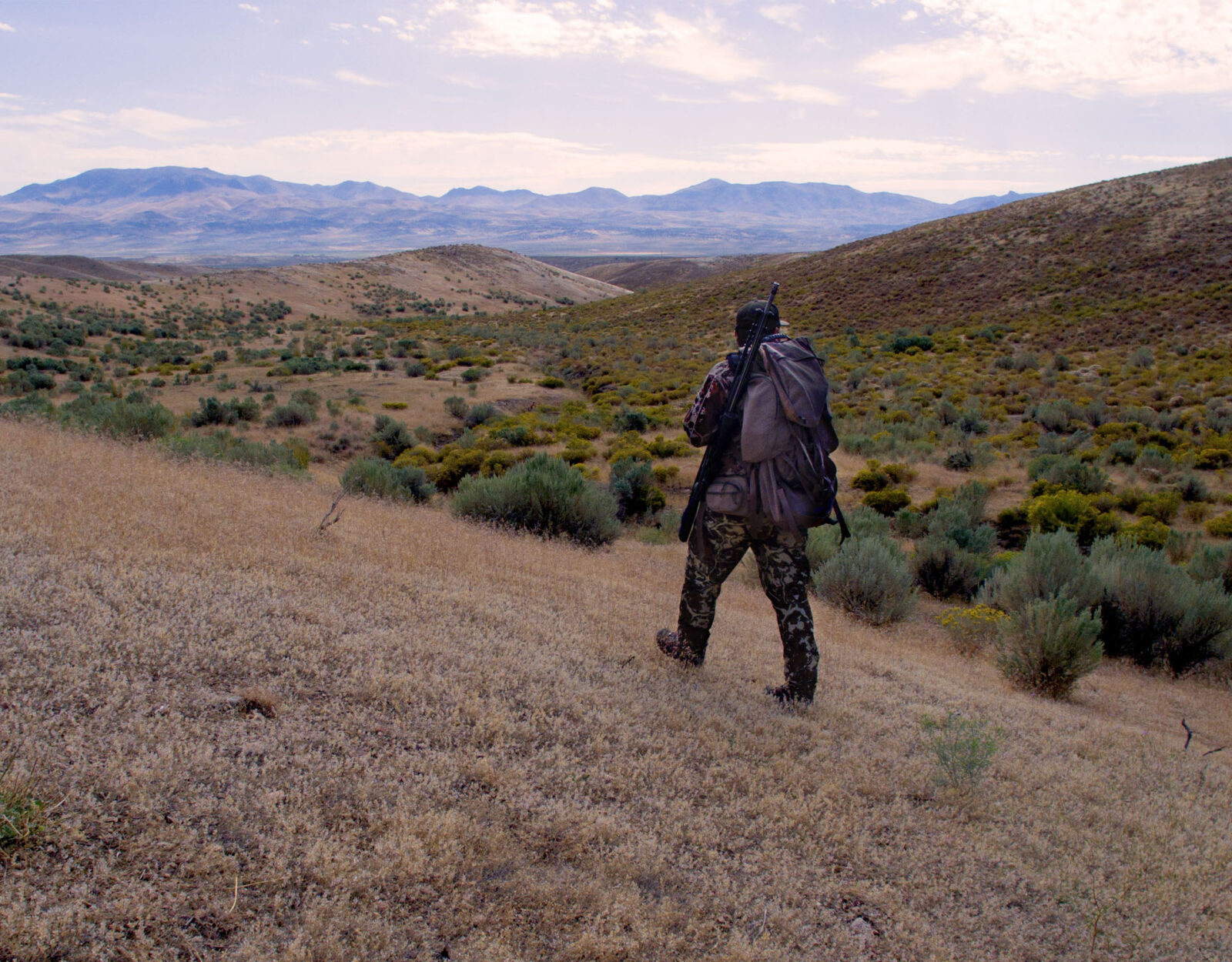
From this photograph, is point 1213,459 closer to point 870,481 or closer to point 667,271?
point 870,481

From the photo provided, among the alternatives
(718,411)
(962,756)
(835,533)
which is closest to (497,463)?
(835,533)

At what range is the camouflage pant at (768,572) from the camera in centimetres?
399

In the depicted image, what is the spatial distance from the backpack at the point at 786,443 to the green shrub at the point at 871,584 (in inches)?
161

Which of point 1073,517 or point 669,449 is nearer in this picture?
point 1073,517

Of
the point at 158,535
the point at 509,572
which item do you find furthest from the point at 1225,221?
the point at 158,535

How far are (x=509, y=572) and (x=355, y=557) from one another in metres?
1.22

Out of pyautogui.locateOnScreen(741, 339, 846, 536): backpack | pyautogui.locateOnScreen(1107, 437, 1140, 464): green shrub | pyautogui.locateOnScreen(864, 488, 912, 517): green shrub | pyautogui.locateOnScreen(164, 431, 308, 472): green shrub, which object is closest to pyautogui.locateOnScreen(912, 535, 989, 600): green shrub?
pyautogui.locateOnScreen(864, 488, 912, 517): green shrub

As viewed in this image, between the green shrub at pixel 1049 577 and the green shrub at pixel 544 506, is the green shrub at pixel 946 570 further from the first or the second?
the green shrub at pixel 544 506

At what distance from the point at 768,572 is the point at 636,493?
8.59 metres

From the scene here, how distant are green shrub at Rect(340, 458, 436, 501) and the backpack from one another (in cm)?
676

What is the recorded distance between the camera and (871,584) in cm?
785

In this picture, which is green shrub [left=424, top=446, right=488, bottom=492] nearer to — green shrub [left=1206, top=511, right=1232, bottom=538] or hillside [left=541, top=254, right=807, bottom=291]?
green shrub [left=1206, top=511, right=1232, bottom=538]

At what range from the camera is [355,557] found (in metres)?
5.38

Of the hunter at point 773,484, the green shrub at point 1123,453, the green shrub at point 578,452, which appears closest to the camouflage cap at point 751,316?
the hunter at point 773,484
